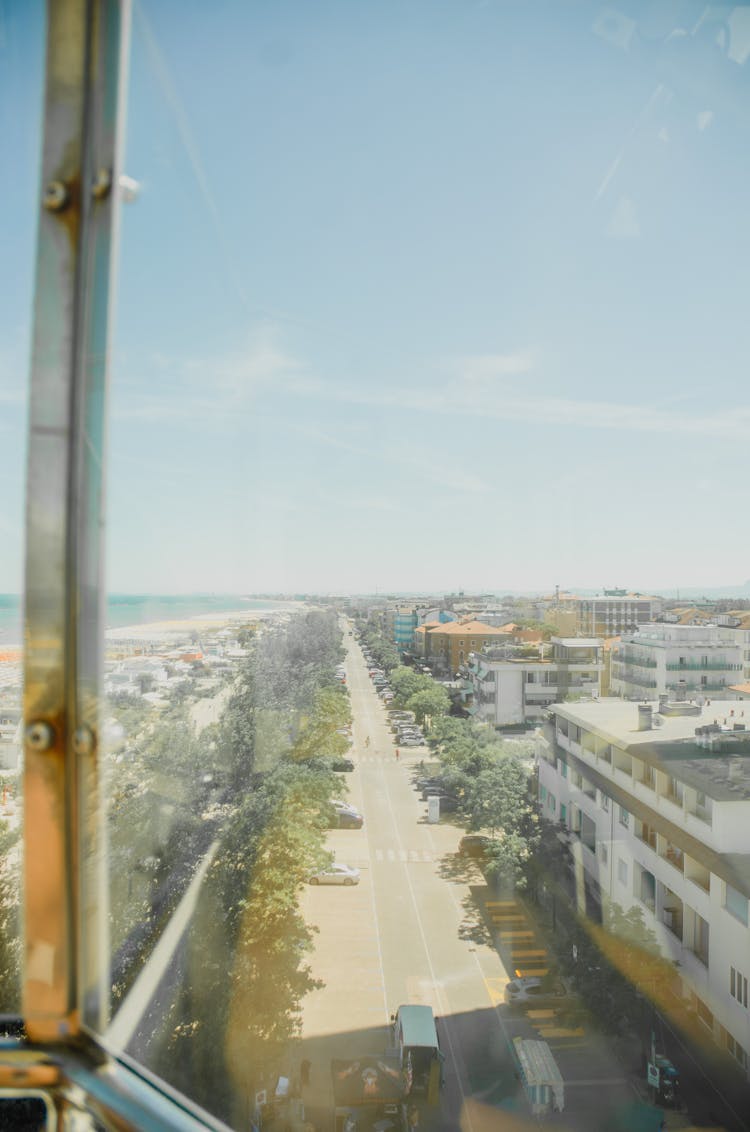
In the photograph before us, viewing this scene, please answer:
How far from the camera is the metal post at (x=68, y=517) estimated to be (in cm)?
42

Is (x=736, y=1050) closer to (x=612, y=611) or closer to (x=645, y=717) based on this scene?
(x=645, y=717)

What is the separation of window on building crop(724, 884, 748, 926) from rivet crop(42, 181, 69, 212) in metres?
3.25

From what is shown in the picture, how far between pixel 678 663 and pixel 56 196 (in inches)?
156

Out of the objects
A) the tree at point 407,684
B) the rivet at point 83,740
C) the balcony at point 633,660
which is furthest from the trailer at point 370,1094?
the tree at point 407,684

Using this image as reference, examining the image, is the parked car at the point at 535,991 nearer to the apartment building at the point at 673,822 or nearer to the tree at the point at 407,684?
the apartment building at the point at 673,822

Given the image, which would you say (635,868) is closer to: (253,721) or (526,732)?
(526,732)

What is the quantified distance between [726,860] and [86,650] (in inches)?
127

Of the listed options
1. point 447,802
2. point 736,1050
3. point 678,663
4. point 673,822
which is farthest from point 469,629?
point 736,1050

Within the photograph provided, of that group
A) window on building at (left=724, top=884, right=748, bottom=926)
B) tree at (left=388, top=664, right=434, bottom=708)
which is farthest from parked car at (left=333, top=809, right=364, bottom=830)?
tree at (left=388, top=664, right=434, bottom=708)

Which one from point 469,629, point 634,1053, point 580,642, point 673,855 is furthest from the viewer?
point 469,629

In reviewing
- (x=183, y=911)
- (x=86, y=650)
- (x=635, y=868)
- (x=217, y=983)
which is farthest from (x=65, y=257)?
(x=635, y=868)

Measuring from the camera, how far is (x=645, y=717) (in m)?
3.82

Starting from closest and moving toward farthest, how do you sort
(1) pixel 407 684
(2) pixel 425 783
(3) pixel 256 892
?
1. (3) pixel 256 892
2. (2) pixel 425 783
3. (1) pixel 407 684

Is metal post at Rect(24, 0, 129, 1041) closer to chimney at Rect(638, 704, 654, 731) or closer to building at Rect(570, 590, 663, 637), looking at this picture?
chimney at Rect(638, 704, 654, 731)
